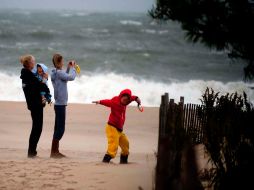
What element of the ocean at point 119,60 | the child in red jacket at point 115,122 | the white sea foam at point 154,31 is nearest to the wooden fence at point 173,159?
the child in red jacket at point 115,122

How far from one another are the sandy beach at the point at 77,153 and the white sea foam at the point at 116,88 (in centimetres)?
530

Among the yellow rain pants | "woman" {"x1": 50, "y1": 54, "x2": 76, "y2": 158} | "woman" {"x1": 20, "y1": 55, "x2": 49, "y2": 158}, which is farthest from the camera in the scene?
"woman" {"x1": 50, "y1": 54, "x2": 76, "y2": 158}

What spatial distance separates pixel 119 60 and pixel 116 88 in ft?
42.6

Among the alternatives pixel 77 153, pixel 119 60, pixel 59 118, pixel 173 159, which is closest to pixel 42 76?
pixel 59 118

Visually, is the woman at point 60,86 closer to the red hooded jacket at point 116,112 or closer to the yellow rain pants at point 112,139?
the red hooded jacket at point 116,112

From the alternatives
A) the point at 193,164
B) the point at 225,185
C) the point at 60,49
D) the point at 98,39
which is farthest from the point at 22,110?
the point at 98,39

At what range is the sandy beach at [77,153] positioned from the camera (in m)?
7.69

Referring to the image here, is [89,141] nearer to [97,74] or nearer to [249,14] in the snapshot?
[249,14]

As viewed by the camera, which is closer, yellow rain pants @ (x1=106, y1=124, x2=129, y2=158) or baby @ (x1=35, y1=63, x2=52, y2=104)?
yellow rain pants @ (x1=106, y1=124, x2=129, y2=158)

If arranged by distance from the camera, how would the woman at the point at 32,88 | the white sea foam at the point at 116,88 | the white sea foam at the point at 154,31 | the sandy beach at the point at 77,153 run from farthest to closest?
1. the white sea foam at the point at 154,31
2. the white sea foam at the point at 116,88
3. the woman at the point at 32,88
4. the sandy beach at the point at 77,153

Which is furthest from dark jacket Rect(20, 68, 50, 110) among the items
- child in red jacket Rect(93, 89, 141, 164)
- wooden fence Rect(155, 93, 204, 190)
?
wooden fence Rect(155, 93, 204, 190)

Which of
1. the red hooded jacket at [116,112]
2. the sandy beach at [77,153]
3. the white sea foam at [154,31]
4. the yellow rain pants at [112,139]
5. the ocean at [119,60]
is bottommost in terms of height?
the sandy beach at [77,153]

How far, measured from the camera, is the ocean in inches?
1115

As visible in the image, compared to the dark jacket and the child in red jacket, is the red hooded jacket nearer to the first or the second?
the child in red jacket
